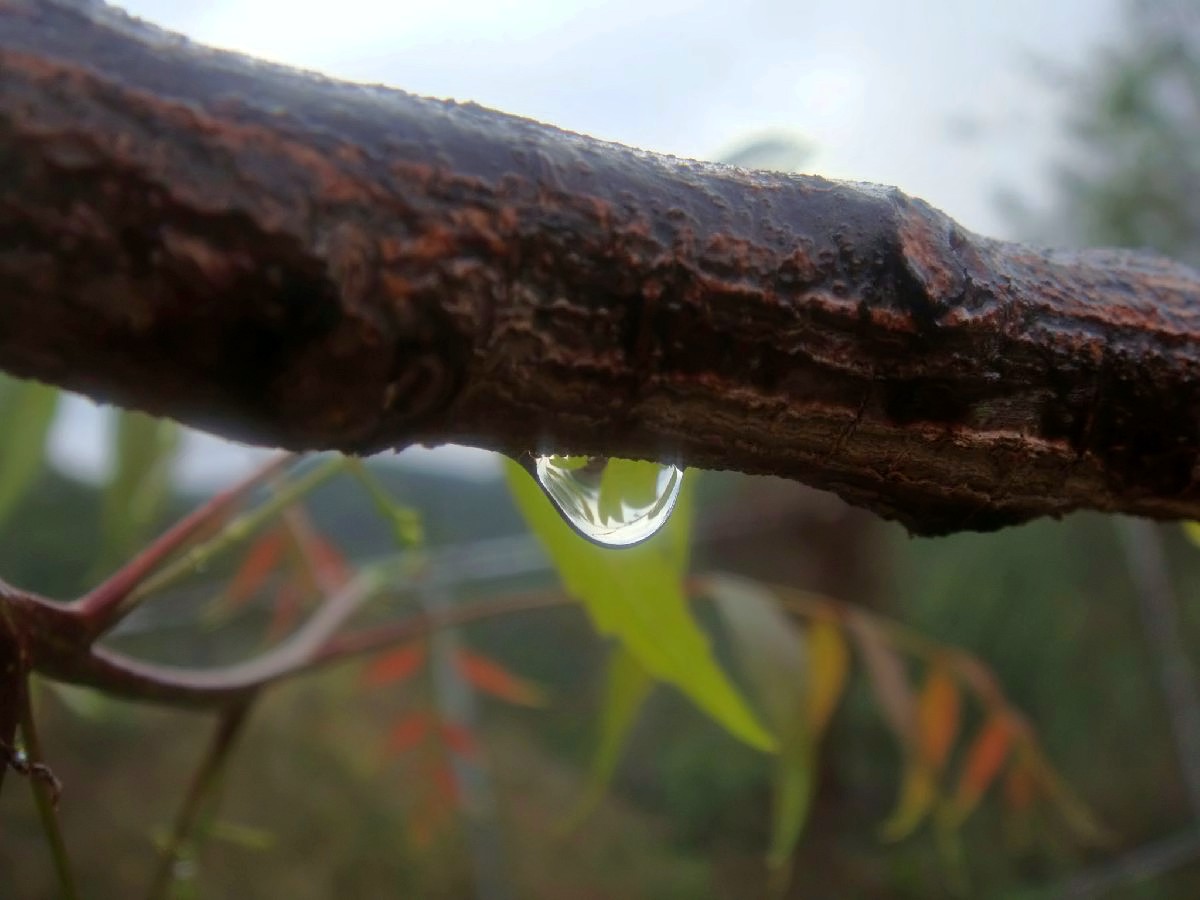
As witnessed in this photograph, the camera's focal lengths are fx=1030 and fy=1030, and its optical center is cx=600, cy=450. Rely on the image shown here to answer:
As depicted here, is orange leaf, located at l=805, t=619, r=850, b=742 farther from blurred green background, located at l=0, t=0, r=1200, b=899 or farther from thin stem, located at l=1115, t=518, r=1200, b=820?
thin stem, located at l=1115, t=518, r=1200, b=820

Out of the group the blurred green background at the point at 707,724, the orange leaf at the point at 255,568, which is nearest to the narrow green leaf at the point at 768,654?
the orange leaf at the point at 255,568

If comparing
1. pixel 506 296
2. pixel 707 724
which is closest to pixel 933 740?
pixel 506 296

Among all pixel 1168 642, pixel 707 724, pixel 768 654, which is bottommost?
pixel 768 654

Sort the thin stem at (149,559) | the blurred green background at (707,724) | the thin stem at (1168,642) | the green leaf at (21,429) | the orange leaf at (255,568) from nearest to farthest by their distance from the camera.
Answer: the thin stem at (149,559) → the green leaf at (21,429) → the orange leaf at (255,568) → the blurred green background at (707,724) → the thin stem at (1168,642)

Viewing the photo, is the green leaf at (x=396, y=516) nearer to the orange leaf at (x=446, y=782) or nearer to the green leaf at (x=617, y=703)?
the green leaf at (x=617, y=703)

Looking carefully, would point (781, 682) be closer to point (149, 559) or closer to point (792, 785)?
point (792, 785)

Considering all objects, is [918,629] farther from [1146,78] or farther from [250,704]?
[250,704]
